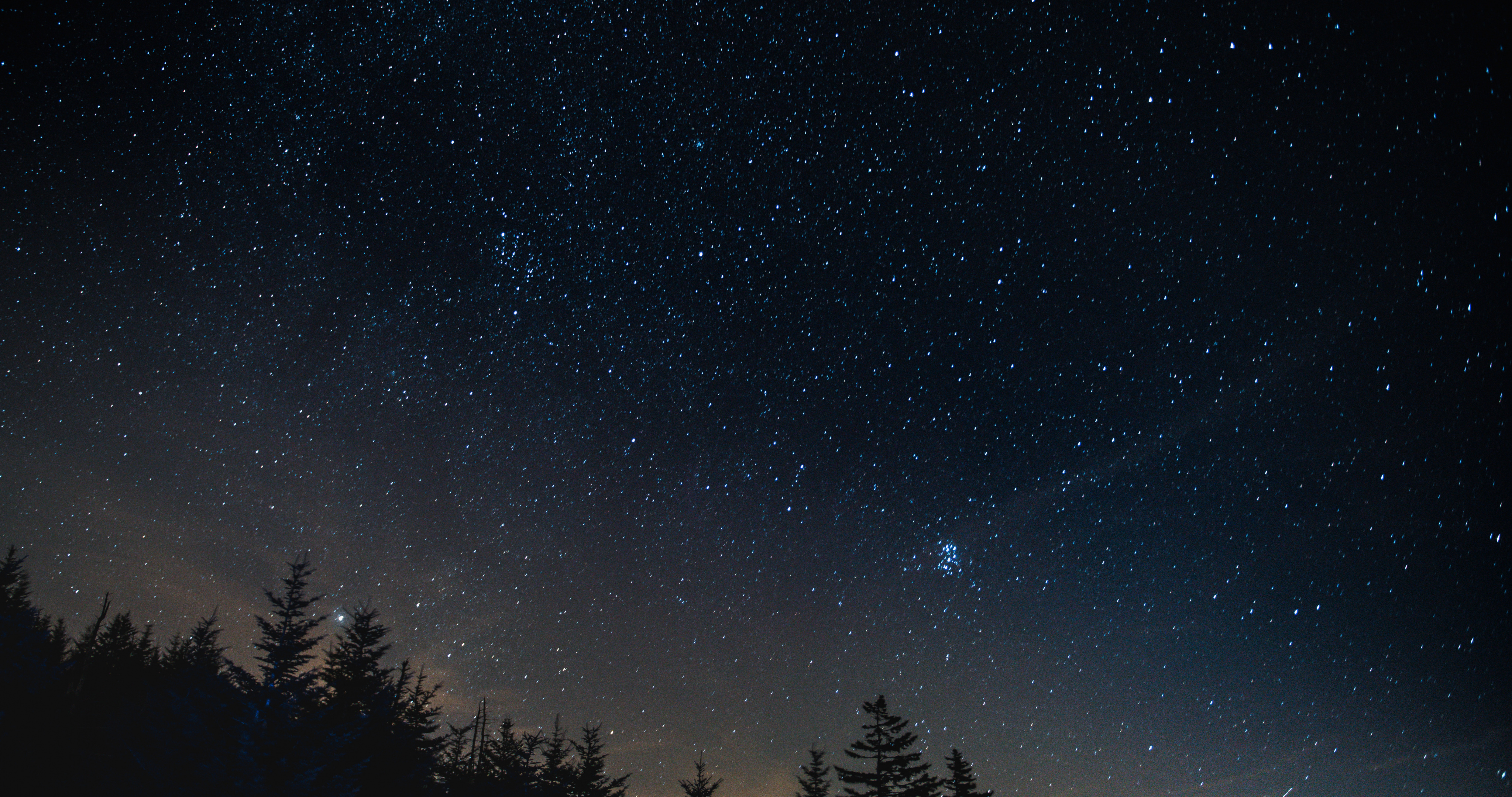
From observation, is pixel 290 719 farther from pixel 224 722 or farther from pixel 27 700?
pixel 27 700

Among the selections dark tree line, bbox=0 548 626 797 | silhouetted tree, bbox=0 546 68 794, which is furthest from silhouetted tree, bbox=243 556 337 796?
silhouetted tree, bbox=0 546 68 794

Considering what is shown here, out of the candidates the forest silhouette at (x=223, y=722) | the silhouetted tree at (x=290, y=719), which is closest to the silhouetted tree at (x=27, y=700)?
the forest silhouette at (x=223, y=722)

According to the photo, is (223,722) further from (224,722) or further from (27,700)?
(27,700)

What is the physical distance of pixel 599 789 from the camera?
2836 centimetres

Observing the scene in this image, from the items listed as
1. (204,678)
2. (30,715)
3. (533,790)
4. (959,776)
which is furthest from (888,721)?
(30,715)

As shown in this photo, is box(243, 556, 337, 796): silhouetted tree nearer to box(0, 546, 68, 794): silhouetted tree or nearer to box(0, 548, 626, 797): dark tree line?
box(0, 548, 626, 797): dark tree line

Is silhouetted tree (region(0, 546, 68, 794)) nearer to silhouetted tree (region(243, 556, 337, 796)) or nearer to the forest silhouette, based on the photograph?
the forest silhouette

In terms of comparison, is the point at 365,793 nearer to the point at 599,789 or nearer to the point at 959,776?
the point at 599,789

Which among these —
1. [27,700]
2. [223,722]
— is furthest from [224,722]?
[27,700]

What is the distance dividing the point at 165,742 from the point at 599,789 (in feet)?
71.8

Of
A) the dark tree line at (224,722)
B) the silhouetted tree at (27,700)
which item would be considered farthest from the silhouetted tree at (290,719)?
the silhouetted tree at (27,700)

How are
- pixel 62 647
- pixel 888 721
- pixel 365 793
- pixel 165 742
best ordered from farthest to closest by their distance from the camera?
pixel 888 721 → pixel 62 647 → pixel 365 793 → pixel 165 742

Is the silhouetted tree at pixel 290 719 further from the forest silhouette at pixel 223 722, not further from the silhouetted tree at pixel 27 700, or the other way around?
the silhouetted tree at pixel 27 700

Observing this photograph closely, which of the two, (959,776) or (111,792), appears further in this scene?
(959,776)
